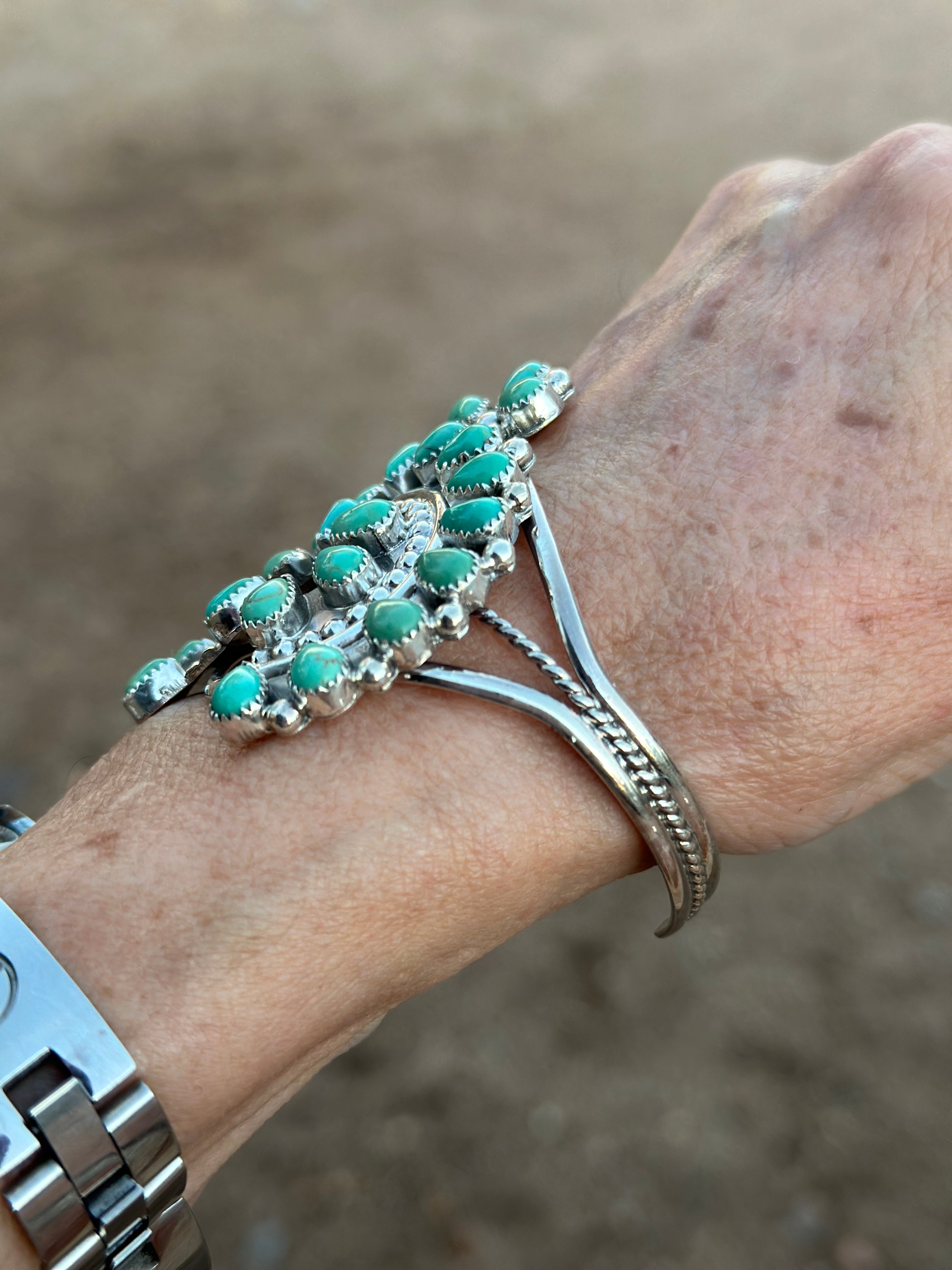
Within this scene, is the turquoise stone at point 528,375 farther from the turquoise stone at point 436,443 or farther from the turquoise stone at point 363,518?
the turquoise stone at point 363,518

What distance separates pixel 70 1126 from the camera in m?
0.73

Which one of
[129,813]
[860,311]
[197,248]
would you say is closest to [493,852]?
[129,813]

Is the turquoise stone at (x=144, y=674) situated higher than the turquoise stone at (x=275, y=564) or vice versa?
the turquoise stone at (x=275, y=564)

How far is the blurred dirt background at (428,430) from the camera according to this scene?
129 cm

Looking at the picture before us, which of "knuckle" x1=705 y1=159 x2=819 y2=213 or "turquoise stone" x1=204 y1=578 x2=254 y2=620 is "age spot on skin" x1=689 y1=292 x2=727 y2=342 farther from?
"turquoise stone" x1=204 y1=578 x2=254 y2=620

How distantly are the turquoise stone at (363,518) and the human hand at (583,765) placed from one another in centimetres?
14

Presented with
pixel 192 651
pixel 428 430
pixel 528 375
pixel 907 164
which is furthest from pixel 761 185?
pixel 428 430

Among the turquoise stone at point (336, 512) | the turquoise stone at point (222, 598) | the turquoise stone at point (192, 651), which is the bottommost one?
the turquoise stone at point (192, 651)

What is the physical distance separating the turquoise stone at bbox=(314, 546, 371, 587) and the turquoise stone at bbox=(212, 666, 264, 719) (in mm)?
107

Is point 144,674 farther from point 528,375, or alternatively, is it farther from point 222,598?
point 528,375

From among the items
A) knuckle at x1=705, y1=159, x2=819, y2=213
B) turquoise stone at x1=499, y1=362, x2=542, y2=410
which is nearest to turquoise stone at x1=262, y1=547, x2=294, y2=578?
turquoise stone at x1=499, y1=362, x2=542, y2=410

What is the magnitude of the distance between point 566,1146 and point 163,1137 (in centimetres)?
72

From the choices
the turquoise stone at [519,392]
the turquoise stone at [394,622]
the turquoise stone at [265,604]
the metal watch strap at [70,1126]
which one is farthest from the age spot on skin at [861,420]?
the metal watch strap at [70,1126]

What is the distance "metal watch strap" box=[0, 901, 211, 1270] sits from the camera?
28.4 inches
